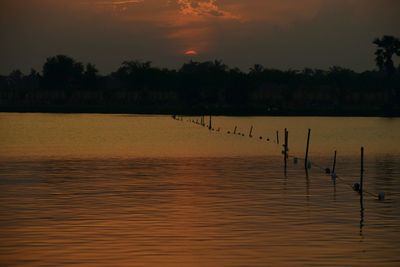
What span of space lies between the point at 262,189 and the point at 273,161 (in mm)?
24499

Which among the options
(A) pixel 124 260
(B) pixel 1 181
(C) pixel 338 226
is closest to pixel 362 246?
(C) pixel 338 226

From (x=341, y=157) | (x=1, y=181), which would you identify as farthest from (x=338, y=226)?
(x=341, y=157)

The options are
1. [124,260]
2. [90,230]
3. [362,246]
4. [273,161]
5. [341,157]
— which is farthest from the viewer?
[341,157]

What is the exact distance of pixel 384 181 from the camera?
180 feet

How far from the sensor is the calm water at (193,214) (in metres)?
28.3

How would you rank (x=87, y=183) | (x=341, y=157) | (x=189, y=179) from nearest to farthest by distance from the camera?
(x=87, y=183) < (x=189, y=179) < (x=341, y=157)

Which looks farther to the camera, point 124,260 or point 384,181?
point 384,181

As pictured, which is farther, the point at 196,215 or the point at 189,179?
the point at 189,179

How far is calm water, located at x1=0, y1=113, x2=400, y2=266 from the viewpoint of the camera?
92.9 ft

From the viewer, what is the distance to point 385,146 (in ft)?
343

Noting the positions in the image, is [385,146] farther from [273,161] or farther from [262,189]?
[262,189]

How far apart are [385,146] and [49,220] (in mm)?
73380

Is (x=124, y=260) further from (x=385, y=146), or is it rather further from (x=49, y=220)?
(x=385, y=146)

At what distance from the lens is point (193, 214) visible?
3781 centimetres
